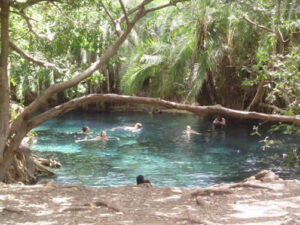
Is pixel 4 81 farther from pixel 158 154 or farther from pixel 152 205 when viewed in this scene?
pixel 158 154

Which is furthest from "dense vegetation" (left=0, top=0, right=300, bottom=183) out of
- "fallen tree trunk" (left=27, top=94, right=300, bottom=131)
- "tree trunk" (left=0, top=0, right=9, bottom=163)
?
"fallen tree trunk" (left=27, top=94, right=300, bottom=131)

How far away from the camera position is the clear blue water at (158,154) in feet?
47.3

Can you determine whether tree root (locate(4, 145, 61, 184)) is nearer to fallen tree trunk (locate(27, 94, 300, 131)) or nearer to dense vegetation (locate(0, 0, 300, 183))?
dense vegetation (locate(0, 0, 300, 183))

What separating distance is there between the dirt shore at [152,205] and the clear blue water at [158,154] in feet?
18.8

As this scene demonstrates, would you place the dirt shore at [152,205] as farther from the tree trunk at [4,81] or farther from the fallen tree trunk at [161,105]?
the fallen tree trunk at [161,105]

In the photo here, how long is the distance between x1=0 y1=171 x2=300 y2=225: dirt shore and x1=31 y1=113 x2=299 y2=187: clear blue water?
18.8 ft

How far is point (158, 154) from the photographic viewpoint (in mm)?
18797

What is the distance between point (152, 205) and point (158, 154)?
473 inches

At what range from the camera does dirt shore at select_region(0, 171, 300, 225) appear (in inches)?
234

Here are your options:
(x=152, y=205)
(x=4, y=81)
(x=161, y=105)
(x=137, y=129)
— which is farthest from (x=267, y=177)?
(x=137, y=129)

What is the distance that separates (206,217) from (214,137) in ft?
56.9

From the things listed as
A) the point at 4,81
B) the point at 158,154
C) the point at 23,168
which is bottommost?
the point at 158,154

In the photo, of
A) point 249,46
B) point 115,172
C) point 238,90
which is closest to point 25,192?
point 115,172

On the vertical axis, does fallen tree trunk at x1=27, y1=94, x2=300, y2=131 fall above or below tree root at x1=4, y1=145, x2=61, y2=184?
above
